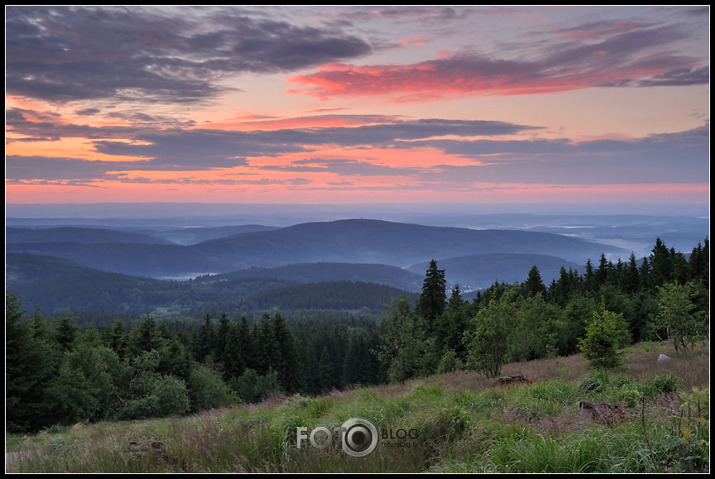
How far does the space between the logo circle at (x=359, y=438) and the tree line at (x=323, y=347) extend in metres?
7.98

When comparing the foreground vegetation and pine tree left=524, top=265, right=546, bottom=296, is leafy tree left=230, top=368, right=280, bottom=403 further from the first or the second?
the foreground vegetation

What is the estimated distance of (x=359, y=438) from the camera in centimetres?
564

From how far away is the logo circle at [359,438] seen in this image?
208 inches

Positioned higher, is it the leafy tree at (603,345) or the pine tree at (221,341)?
the leafy tree at (603,345)

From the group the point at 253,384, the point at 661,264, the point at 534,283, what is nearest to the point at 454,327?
the point at 253,384

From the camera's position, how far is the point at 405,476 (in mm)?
4895

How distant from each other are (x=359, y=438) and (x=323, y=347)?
8286 cm

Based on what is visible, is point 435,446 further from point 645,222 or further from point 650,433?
point 645,222

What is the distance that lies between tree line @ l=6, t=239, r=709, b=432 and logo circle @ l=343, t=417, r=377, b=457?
314 inches

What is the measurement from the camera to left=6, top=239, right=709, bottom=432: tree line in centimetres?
1972

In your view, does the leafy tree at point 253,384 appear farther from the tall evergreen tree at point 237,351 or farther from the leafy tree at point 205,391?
the leafy tree at point 205,391

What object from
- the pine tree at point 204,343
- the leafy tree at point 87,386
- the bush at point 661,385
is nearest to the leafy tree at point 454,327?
the leafy tree at point 87,386

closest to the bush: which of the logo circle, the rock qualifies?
the logo circle

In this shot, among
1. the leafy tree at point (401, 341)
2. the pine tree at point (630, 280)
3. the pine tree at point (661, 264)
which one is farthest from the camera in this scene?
the pine tree at point (630, 280)
